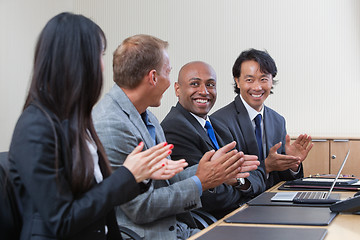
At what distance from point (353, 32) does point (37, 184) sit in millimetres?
5124

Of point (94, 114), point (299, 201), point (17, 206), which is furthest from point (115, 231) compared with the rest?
point (299, 201)

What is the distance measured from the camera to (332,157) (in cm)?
498

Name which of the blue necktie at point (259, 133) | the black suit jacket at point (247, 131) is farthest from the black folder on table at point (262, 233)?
the blue necktie at point (259, 133)

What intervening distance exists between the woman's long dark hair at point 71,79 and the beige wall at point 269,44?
14.7 feet

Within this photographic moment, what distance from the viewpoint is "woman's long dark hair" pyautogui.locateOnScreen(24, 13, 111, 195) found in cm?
142

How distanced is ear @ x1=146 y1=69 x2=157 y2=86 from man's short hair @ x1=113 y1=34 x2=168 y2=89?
16 millimetres

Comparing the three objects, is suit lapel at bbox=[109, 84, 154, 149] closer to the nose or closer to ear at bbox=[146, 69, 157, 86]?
ear at bbox=[146, 69, 157, 86]

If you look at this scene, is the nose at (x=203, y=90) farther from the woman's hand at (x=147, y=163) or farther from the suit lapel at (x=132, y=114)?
the woman's hand at (x=147, y=163)

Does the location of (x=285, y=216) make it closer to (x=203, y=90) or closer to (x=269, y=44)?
(x=203, y=90)

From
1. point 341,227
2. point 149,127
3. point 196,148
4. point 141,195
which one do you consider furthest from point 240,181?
point 341,227

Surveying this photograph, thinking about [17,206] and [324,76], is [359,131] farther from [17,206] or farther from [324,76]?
[17,206]

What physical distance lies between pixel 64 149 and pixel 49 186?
0.12 meters

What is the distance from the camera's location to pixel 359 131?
18.5ft

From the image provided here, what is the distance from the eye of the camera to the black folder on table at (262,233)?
1.62m
